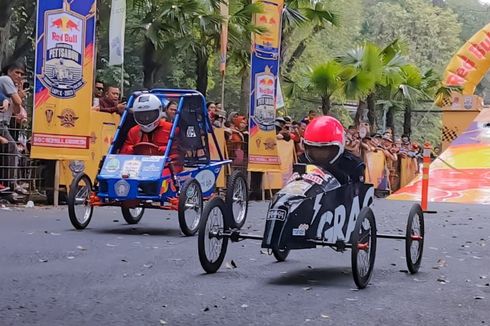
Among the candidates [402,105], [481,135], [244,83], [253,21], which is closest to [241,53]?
[244,83]

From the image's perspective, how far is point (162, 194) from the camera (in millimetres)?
9578

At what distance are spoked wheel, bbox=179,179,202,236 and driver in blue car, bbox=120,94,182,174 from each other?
1.53 ft

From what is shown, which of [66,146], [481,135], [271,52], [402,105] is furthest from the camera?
[402,105]

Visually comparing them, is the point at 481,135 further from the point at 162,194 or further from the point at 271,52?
the point at 162,194

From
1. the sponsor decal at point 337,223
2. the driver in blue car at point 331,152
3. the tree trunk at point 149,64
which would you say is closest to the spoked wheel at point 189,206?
the driver in blue car at point 331,152

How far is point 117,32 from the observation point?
1488cm

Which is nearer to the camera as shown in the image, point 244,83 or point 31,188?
point 31,188

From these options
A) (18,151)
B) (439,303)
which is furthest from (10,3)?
(439,303)

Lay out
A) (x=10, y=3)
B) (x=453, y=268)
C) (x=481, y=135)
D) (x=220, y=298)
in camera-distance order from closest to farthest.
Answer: (x=220, y=298)
(x=453, y=268)
(x=10, y=3)
(x=481, y=135)

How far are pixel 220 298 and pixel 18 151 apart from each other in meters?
8.24

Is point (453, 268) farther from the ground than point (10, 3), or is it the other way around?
point (10, 3)

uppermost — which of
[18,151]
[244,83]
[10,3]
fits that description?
[10,3]

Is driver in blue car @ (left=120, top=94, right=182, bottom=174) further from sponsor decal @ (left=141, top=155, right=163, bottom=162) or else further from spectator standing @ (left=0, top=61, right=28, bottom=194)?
spectator standing @ (left=0, top=61, right=28, bottom=194)

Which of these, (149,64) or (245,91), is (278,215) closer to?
(149,64)
